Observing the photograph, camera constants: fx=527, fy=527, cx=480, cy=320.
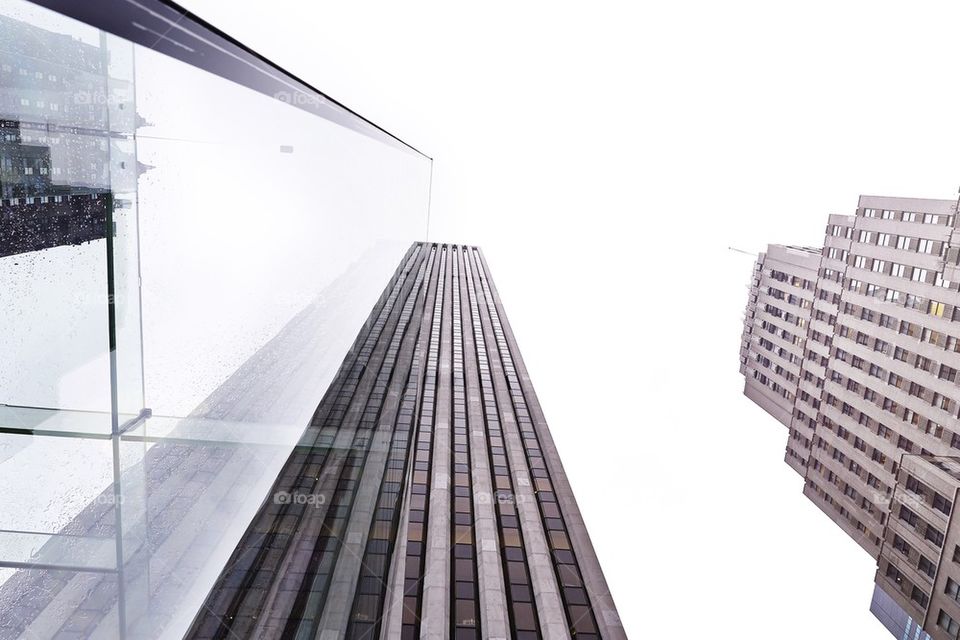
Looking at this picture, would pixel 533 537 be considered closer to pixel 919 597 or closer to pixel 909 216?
pixel 919 597

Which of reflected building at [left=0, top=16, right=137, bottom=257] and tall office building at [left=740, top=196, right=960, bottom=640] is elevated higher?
reflected building at [left=0, top=16, right=137, bottom=257]

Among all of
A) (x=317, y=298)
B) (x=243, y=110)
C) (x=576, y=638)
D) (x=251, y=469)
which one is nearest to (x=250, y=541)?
(x=251, y=469)

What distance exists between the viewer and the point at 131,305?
1556 mm

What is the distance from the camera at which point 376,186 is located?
6098mm

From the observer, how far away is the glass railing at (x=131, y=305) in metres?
1.19

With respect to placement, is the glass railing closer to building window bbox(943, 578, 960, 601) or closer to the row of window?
building window bbox(943, 578, 960, 601)

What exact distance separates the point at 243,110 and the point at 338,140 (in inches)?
73.0

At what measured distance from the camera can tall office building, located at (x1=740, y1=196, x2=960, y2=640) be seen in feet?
115

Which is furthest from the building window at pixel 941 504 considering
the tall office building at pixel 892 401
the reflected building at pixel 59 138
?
the reflected building at pixel 59 138

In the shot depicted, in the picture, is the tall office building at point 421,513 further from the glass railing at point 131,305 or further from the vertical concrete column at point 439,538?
the glass railing at point 131,305

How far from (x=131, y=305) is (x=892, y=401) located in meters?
53.1

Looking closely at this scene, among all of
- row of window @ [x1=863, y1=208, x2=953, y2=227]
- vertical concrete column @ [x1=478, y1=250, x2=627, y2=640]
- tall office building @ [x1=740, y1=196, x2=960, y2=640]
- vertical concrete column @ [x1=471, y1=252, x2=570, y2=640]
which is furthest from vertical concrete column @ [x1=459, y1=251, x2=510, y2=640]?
row of window @ [x1=863, y1=208, x2=953, y2=227]

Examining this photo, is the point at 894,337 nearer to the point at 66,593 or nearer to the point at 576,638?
the point at 576,638

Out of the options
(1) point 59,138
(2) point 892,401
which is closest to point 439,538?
(1) point 59,138
